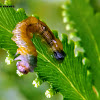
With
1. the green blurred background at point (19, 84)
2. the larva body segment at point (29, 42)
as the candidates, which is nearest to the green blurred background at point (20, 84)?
the green blurred background at point (19, 84)

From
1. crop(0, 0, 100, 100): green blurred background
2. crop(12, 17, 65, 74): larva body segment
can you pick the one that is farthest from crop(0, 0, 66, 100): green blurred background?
crop(12, 17, 65, 74): larva body segment

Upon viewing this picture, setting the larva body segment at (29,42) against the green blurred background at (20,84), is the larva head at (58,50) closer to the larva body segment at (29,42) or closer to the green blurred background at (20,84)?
the larva body segment at (29,42)

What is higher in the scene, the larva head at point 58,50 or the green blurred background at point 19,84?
the green blurred background at point 19,84

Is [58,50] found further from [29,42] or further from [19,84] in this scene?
[19,84]

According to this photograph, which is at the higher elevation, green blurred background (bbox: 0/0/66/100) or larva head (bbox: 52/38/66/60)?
green blurred background (bbox: 0/0/66/100)

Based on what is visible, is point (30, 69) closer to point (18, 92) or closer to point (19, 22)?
point (19, 22)

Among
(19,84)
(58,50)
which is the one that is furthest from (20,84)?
(58,50)

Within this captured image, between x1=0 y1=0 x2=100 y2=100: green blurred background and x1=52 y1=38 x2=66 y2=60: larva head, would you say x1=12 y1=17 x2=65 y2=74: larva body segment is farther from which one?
x1=0 y1=0 x2=100 y2=100: green blurred background

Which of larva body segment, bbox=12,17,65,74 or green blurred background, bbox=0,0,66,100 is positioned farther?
green blurred background, bbox=0,0,66,100
